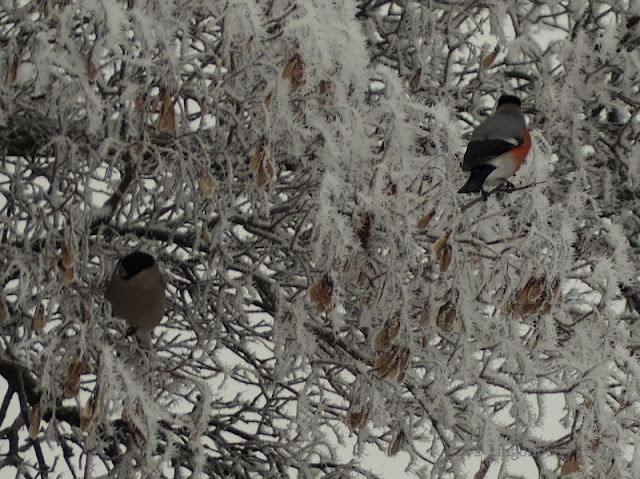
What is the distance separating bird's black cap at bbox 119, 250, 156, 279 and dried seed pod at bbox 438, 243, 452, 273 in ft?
4.76

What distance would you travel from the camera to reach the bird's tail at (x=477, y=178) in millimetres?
4789

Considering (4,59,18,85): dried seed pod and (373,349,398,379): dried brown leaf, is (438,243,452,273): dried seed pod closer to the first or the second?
(373,349,398,379): dried brown leaf

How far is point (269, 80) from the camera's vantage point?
4867 mm

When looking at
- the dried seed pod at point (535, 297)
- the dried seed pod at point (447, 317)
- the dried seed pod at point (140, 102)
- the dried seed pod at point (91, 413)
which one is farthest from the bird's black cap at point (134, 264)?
the dried seed pod at point (535, 297)

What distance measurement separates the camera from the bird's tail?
15.7 feet

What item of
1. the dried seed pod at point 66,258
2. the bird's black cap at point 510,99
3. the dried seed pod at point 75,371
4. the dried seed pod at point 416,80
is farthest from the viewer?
the dried seed pod at point 416,80

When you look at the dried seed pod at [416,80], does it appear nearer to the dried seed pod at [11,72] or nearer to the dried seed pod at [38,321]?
the dried seed pod at [11,72]

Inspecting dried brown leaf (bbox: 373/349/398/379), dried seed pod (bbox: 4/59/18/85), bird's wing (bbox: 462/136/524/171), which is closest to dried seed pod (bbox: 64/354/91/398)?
dried seed pod (bbox: 4/59/18/85)

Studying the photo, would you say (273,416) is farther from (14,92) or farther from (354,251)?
(14,92)

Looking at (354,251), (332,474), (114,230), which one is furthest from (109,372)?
(332,474)

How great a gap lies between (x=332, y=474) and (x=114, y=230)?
163cm

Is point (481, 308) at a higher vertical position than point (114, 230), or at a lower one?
lower

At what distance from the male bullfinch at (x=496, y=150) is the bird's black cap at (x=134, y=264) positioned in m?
1.49

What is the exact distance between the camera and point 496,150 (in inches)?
201
